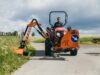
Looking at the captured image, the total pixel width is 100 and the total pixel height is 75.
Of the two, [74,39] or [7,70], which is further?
[74,39]

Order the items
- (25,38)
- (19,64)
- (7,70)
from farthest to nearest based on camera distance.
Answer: (25,38), (19,64), (7,70)

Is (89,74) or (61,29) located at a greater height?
(61,29)

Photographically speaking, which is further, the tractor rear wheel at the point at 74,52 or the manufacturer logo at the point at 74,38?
the tractor rear wheel at the point at 74,52

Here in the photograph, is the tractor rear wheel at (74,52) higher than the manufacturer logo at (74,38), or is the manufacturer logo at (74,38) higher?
the manufacturer logo at (74,38)

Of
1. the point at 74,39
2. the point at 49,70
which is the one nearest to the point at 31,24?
the point at 74,39

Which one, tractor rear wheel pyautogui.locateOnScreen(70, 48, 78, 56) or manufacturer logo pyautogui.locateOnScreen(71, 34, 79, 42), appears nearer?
manufacturer logo pyautogui.locateOnScreen(71, 34, 79, 42)

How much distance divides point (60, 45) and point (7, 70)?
10932 millimetres

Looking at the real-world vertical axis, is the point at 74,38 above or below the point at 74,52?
above

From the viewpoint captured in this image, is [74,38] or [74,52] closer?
[74,38]

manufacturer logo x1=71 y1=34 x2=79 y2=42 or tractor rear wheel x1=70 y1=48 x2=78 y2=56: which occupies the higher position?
manufacturer logo x1=71 y1=34 x2=79 y2=42

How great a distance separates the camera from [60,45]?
1046 inches

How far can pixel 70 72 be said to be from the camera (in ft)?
54.1

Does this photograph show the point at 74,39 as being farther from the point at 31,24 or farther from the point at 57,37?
the point at 31,24

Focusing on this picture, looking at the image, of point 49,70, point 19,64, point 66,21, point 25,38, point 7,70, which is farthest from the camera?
point 66,21
